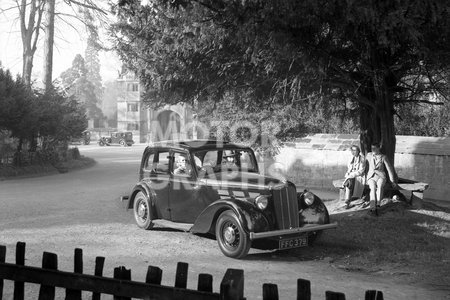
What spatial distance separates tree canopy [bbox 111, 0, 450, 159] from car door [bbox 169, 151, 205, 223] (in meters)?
2.15

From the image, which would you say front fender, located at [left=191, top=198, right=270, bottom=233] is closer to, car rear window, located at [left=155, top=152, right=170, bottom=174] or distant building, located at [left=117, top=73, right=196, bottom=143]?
car rear window, located at [left=155, top=152, right=170, bottom=174]

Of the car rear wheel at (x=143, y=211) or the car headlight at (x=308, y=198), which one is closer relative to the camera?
the car headlight at (x=308, y=198)

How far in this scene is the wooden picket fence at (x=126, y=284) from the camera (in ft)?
9.32

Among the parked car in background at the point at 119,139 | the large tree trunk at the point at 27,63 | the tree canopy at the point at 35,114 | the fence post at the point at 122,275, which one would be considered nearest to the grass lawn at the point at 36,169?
the tree canopy at the point at 35,114

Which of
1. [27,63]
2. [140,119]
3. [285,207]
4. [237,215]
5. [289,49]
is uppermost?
[27,63]

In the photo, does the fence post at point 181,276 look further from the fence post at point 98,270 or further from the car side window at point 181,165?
the car side window at point 181,165

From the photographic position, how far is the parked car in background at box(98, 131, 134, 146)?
5612 centimetres

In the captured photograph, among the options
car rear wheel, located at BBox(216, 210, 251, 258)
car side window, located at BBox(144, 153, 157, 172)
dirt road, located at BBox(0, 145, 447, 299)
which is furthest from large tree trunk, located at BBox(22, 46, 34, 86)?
car rear wheel, located at BBox(216, 210, 251, 258)

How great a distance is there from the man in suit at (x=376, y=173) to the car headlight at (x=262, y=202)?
3726 millimetres

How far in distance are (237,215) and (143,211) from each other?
2956mm

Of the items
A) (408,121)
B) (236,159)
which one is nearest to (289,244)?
(236,159)

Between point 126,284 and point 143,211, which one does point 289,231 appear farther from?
point 126,284

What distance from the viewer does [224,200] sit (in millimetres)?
8406

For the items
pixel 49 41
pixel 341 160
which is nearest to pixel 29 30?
pixel 49 41
